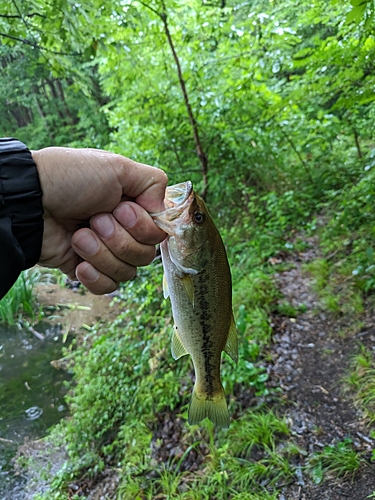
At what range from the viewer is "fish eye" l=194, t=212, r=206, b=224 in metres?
1.67

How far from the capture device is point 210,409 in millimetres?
2051

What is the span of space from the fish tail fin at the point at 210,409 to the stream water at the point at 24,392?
323cm

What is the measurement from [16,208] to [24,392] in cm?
495

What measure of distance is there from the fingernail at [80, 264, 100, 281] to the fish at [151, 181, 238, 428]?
1.09ft

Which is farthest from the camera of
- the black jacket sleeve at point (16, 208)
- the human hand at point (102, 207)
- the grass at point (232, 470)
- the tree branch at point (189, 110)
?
the tree branch at point (189, 110)

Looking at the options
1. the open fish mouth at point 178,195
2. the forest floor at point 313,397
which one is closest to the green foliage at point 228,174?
the forest floor at point 313,397

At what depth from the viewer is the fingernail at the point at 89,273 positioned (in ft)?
5.85

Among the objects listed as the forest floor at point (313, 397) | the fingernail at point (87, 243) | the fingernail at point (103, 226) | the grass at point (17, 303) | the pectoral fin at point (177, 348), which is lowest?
the grass at point (17, 303)

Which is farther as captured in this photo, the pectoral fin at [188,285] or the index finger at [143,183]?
the pectoral fin at [188,285]

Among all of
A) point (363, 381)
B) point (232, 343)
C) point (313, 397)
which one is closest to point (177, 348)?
point (232, 343)

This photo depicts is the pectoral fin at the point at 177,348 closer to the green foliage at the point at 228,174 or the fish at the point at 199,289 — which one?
the fish at the point at 199,289

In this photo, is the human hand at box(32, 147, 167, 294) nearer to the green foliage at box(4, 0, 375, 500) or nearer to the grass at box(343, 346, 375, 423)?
the green foliage at box(4, 0, 375, 500)

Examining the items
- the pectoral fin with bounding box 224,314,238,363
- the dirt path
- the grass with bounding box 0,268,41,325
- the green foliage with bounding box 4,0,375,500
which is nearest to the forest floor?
the dirt path

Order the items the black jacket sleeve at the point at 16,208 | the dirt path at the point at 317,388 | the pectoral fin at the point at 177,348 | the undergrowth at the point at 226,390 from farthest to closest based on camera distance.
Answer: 1. the undergrowth at the point at 226,390
2. the dirt path at the point at 317,388
3. the pectoral fin at the point at 177,348
4. the black jacket sleeve at the point at 16,208
